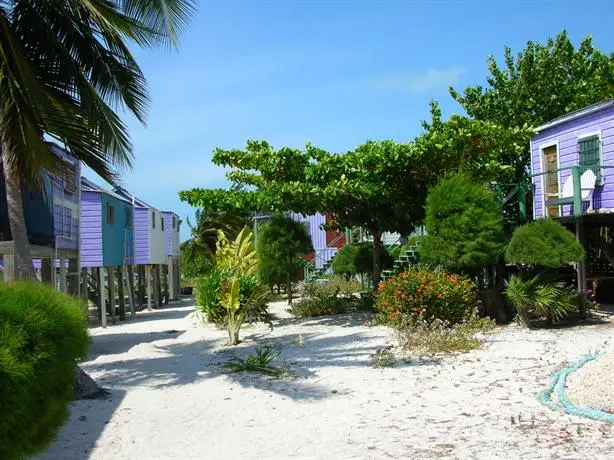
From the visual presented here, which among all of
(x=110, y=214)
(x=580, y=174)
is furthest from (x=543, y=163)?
(x=110, y=214)

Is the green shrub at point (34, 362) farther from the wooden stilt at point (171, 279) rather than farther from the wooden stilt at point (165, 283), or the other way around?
the wooden stilt at point (171, 279)

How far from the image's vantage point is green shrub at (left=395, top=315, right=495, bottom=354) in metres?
10.8

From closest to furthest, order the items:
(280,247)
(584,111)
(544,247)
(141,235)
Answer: (544,247), (584,111), (280,247), (141,235)

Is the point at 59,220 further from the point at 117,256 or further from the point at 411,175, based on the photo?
the point at 411,175

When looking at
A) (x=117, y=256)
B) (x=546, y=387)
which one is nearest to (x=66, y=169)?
(x=546, y=387)

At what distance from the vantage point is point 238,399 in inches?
318

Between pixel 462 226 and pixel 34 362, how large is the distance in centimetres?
1094

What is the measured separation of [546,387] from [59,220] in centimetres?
1210

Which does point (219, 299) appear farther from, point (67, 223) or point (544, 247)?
point (544, 247)

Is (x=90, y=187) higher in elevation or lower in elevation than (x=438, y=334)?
higher

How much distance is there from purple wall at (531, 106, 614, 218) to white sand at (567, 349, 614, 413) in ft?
25.1

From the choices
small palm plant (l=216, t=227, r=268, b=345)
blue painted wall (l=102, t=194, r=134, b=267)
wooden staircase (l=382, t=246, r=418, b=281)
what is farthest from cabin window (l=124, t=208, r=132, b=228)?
wooden staircase (l=382, t=246, r=418, b=281)

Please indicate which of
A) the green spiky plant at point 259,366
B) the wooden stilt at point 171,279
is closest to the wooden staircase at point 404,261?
the green spiky plant at point 259,366

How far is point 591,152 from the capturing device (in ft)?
50.6
